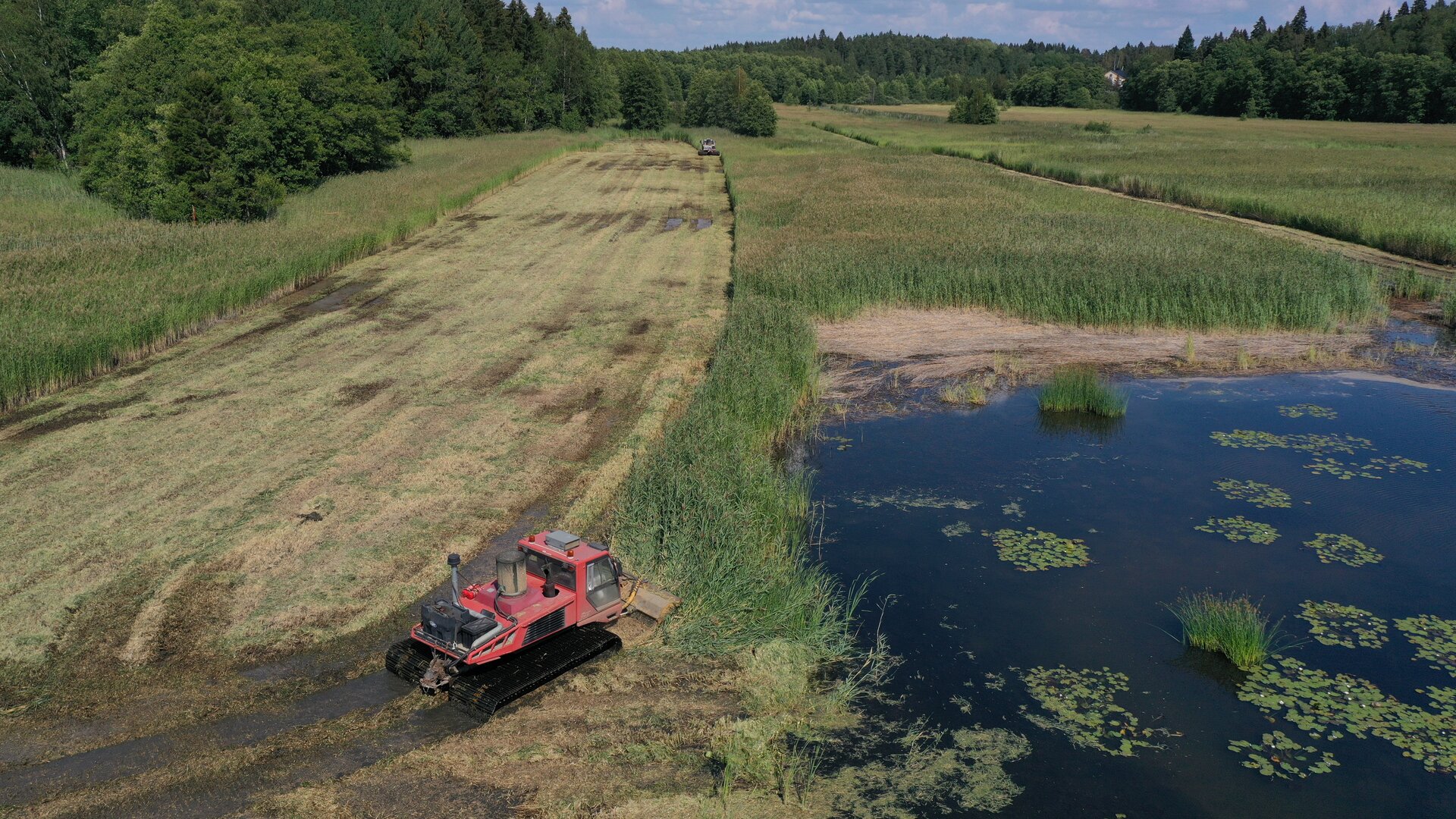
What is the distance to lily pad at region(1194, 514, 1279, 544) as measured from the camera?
14297mm

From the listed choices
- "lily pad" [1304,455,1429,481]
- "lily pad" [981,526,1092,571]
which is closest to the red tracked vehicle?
"lily pad" [981,526,1092,571]

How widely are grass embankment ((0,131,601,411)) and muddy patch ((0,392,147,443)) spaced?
4.36ft

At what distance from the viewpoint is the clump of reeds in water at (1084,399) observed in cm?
2002

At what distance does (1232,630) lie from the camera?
11.2 meters

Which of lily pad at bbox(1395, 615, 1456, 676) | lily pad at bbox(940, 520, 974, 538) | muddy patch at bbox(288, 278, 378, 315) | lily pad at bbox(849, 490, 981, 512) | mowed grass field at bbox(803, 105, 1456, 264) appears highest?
mowed grass field at bbox(803, 105, 1456, 264)

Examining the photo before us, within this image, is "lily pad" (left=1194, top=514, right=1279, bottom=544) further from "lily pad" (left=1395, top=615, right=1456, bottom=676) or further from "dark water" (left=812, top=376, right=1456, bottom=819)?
"lily pad" (left=1395, top=615, right=1456, bottom=676)

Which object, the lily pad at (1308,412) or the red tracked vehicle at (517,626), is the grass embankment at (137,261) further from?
the lily pad at (1308,412)

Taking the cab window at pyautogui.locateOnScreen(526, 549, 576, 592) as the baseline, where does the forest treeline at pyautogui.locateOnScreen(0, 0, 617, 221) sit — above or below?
above

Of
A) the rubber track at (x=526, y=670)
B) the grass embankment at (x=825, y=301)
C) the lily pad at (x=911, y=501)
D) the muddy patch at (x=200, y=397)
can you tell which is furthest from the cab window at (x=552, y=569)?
the muddy patch at (x=200, y=397)

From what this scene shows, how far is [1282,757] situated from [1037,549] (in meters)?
4.71

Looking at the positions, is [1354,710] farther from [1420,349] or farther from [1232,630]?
[1420,349]

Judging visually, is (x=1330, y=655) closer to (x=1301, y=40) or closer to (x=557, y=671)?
(x=557, y=671)

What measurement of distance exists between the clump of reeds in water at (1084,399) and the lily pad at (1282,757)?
35.3 feet

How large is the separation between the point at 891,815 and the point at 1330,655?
6069 millimetres
